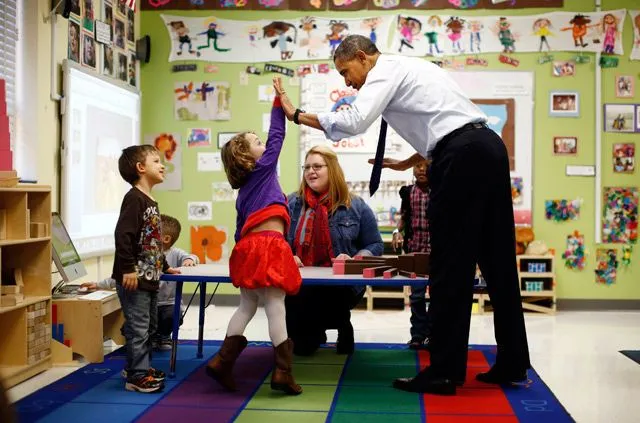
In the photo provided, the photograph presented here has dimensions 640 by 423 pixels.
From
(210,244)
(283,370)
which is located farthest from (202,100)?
(283,370)

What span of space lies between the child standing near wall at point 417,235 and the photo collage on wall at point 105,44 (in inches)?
96.3

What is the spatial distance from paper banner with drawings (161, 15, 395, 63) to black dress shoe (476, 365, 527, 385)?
12.7 feet

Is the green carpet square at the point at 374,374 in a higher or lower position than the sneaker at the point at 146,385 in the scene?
lower

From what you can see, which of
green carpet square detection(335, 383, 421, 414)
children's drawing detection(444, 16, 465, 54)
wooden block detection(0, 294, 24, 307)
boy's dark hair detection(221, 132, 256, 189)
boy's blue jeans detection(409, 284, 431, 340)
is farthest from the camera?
children's drawing detection(444, 16, 465, 54)

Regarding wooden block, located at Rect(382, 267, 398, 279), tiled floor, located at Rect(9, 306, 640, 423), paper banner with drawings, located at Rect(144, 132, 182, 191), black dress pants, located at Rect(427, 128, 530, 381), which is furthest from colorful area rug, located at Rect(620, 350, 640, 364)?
paper banner with drawings, located at Rect(144, 132, 182, 191)

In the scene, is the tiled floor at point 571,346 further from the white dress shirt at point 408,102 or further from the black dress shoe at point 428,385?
the white dress shirt at point 408,102

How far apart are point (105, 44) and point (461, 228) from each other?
3.64 meters

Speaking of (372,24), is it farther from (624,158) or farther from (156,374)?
(156,374)

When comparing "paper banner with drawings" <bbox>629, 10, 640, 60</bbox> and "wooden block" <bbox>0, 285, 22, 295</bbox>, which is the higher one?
"paper banner with drawings" <bbox>629, 10, 640, 60</bbox>

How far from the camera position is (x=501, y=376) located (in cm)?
312

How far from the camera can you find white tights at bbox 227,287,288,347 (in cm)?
293

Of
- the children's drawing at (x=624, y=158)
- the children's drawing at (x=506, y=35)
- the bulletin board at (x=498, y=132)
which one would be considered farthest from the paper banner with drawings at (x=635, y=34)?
the children's drawing at (x=506, y=35)

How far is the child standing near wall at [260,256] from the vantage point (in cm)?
292

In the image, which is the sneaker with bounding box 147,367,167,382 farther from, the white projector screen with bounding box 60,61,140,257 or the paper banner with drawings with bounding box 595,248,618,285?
the paper banner with drawings with bounding box 595,248,618,285
